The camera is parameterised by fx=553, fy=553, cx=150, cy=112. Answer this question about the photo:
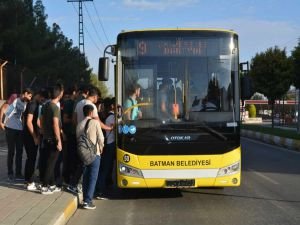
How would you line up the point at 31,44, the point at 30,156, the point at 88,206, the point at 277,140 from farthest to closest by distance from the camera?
the point at 31,44 < the point at 277,140 < the point at 30,156 < the point at 88,206

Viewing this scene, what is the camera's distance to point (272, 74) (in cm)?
4038

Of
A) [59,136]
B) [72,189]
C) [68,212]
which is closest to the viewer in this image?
[68,212]

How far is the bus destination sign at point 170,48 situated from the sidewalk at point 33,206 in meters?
2.80

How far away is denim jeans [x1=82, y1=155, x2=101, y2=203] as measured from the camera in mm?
8977

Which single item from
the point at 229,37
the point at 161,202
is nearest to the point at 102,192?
the point at 161,202

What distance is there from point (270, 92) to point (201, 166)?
3166 cm

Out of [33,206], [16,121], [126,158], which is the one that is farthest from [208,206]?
[16,121]

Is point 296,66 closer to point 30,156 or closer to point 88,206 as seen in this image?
point 30,156

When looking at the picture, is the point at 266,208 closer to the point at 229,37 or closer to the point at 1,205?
the point at 229,37

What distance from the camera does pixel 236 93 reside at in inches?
381

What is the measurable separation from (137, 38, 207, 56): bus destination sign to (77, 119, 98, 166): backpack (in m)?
1.65

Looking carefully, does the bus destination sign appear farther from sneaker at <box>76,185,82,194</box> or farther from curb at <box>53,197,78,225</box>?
curb at <box>53,197,78,225</box>

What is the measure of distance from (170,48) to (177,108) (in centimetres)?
107

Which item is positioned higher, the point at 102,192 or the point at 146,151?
the point at 146,151
